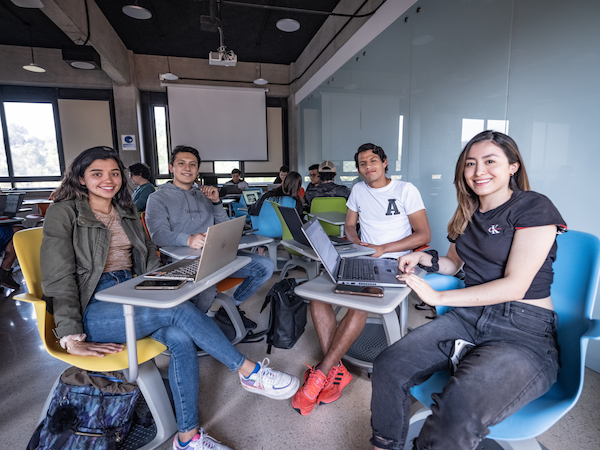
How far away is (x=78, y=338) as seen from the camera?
129 centimetres

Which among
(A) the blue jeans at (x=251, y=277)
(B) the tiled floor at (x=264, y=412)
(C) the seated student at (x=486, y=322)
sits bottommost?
(B) the tiled floor at (x=264, y=412)

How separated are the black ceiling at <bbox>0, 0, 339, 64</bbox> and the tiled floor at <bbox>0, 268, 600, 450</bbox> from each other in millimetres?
4967

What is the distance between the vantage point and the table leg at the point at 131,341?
1239 mm

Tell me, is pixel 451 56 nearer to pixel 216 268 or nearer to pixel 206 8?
pixel 216 268

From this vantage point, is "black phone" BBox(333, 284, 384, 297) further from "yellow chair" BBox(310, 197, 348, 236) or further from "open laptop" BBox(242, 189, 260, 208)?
"open laptop" BBox(242, 189, 260, 208)

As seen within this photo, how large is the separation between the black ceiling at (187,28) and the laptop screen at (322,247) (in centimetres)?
480

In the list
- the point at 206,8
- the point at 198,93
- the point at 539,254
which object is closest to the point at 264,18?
the point at 206,8

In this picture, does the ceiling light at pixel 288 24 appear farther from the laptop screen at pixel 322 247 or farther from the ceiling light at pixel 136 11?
the laptop screen at pixel 322 247

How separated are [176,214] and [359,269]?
1488 millimetres

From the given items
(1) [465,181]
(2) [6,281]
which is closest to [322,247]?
(1) [465,181]

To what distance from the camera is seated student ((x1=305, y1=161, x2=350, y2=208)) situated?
434 cm

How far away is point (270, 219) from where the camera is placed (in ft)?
11.6

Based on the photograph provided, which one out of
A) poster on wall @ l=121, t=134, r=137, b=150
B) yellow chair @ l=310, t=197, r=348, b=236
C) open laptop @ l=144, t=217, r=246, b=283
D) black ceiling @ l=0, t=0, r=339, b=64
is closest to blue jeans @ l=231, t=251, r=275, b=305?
open laptop @ l=144, t=217, r=246, b=283

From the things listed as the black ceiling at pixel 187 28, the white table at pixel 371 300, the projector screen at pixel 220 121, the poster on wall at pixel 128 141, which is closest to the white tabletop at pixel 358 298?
the white table at pixel 371 300
